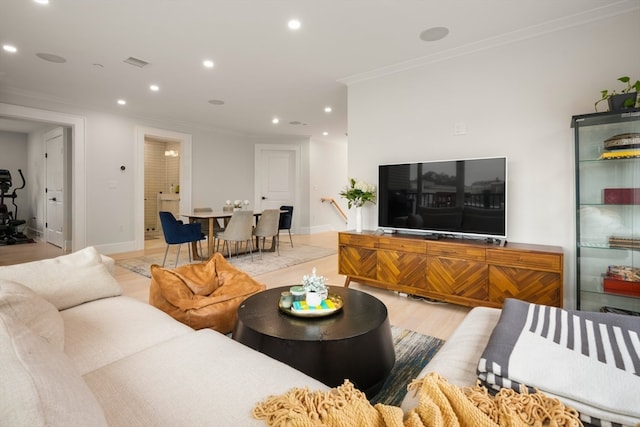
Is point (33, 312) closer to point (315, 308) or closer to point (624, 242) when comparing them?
point (315, 308)

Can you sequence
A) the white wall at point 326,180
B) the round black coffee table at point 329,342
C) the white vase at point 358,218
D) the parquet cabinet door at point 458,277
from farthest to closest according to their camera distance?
the white wall at point 326,180, the white vase at point 358,218, the parquet cabinet door at point 458,277, the round black coffee table at point 329,342

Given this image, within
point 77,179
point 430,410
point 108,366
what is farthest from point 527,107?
point 77,179

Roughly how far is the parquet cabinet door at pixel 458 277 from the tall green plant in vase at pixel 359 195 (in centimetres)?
105

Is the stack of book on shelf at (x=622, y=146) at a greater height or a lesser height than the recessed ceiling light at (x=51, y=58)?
lesser

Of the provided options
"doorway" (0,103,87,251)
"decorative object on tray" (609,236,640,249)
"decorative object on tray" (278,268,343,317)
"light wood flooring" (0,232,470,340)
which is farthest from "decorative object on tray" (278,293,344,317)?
"doorway" (0,103,87,251)

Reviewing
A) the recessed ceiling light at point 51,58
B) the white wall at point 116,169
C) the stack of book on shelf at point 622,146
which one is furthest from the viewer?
the white wall at point 116,169

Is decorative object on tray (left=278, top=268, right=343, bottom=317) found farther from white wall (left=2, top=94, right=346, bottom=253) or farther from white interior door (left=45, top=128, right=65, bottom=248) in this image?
white interior door (left=45, top=128, right=65, bottom=248)

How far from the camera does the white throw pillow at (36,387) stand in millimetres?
528

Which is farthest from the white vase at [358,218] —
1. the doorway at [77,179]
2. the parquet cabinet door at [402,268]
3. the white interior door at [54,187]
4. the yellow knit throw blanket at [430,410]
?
the white interior door at [54,187]

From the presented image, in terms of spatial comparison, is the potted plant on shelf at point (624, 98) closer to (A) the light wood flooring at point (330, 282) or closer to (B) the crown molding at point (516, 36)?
(B) the crown molding at point (516, 36)

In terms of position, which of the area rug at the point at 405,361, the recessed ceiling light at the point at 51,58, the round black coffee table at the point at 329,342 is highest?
the recessed ceiling light at the point at 51,58

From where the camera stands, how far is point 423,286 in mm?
3176

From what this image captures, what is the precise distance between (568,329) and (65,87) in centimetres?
619

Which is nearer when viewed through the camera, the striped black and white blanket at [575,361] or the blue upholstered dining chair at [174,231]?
the striped black and white blanket at [575,361]
